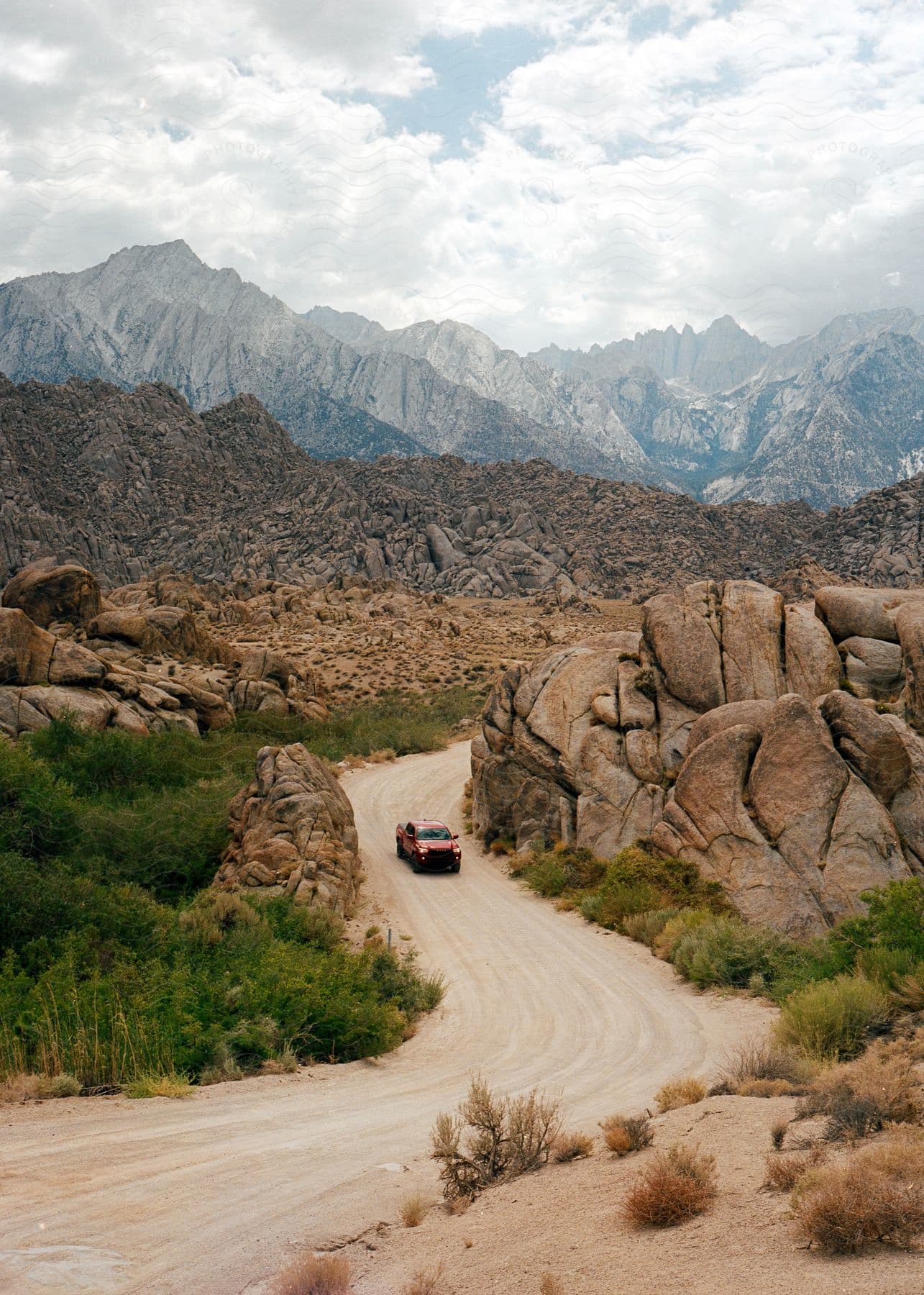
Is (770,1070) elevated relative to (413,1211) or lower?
lower

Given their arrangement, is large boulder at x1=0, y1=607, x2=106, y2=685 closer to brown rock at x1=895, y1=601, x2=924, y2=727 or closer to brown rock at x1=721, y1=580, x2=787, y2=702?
brown rock at x1=721, y1=580, x2=787, y2=702

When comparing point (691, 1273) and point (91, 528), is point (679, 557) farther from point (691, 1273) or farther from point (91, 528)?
point (691, 1273)

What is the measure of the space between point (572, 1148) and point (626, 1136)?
0.49 metres

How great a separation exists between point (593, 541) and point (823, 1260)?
111 m

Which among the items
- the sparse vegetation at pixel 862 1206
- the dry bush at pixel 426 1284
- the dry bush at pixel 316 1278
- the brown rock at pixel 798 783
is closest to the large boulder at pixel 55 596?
the brown rock at pixel 798 783

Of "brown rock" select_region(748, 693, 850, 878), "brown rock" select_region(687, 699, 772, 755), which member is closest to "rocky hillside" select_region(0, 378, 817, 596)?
"brown rock" select_region(687, 699, 772, 755)

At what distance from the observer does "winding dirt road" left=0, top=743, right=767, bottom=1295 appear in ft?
19.4

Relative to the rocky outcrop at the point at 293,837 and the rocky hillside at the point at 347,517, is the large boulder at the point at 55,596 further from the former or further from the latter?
the rocky hillside at the point at 347,517

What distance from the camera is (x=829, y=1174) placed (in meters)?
5.34

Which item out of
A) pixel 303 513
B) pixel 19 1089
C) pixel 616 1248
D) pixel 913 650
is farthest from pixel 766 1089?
pixel 303 513

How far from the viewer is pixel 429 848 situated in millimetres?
22984

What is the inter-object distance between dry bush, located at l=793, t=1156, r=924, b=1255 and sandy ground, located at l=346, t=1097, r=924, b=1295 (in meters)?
0.08

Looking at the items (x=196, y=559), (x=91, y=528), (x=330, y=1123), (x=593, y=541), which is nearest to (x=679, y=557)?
(x=593, y=541)

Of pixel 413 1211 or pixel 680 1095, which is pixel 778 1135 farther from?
pixel 413 1211
